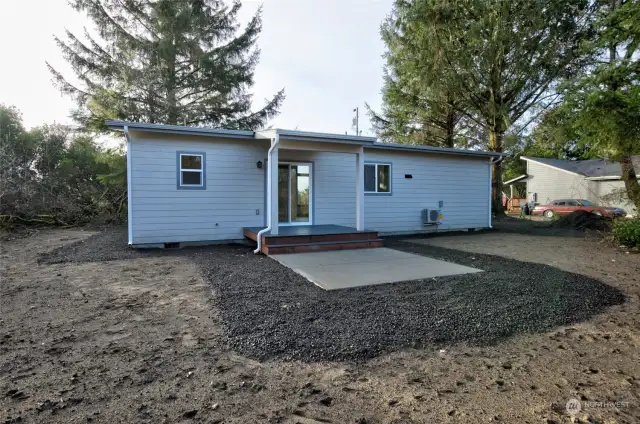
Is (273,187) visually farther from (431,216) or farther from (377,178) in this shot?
(431,216)

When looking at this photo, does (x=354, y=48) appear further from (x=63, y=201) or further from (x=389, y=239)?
(x=63, y=201)

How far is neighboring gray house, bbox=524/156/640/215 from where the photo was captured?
2169 centimetres

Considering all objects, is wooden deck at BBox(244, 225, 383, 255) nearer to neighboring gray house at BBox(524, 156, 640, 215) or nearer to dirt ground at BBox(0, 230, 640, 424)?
dirt ground at BBox(0, 230, 640, 424)

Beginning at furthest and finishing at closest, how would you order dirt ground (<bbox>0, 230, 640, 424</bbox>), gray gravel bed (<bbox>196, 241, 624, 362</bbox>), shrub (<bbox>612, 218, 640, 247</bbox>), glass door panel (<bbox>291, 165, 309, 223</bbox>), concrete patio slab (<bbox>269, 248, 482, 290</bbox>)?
1. glass door panel (<bbox>291, 165, 309, 223</bbox>)
2. shrub (<bbox>612, 218, 640, 247</bbox>)
3. concrete patio slab (<bbox>269, 248, 482, 290</bbox>)
4. gray gravel bed (<bbox>196, 241, 624, 362</bbox>)
5. dirt ground (<bbox>0, 230, 640, 424</bbox>)

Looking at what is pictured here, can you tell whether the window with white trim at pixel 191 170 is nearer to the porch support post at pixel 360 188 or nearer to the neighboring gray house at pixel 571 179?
the porch support post at pixel 360 188

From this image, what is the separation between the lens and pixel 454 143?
2042cm

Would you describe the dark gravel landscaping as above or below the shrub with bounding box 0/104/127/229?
below

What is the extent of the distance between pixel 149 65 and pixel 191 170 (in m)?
8.96

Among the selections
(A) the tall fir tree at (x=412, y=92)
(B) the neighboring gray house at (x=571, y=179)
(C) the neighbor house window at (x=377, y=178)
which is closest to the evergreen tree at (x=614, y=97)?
(C) the neighbor house window at (x=377, y=178)

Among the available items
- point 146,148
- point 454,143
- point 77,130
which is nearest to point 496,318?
point 146,148

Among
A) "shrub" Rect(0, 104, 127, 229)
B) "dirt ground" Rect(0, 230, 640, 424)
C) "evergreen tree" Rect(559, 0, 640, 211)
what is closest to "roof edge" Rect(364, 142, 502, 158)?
"evergreen tree" Rect(559, 0, 640, 211)

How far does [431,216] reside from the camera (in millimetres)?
11539

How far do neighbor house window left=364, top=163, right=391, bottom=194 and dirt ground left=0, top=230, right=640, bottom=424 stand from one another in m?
7.11

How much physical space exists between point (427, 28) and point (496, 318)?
1391cm
